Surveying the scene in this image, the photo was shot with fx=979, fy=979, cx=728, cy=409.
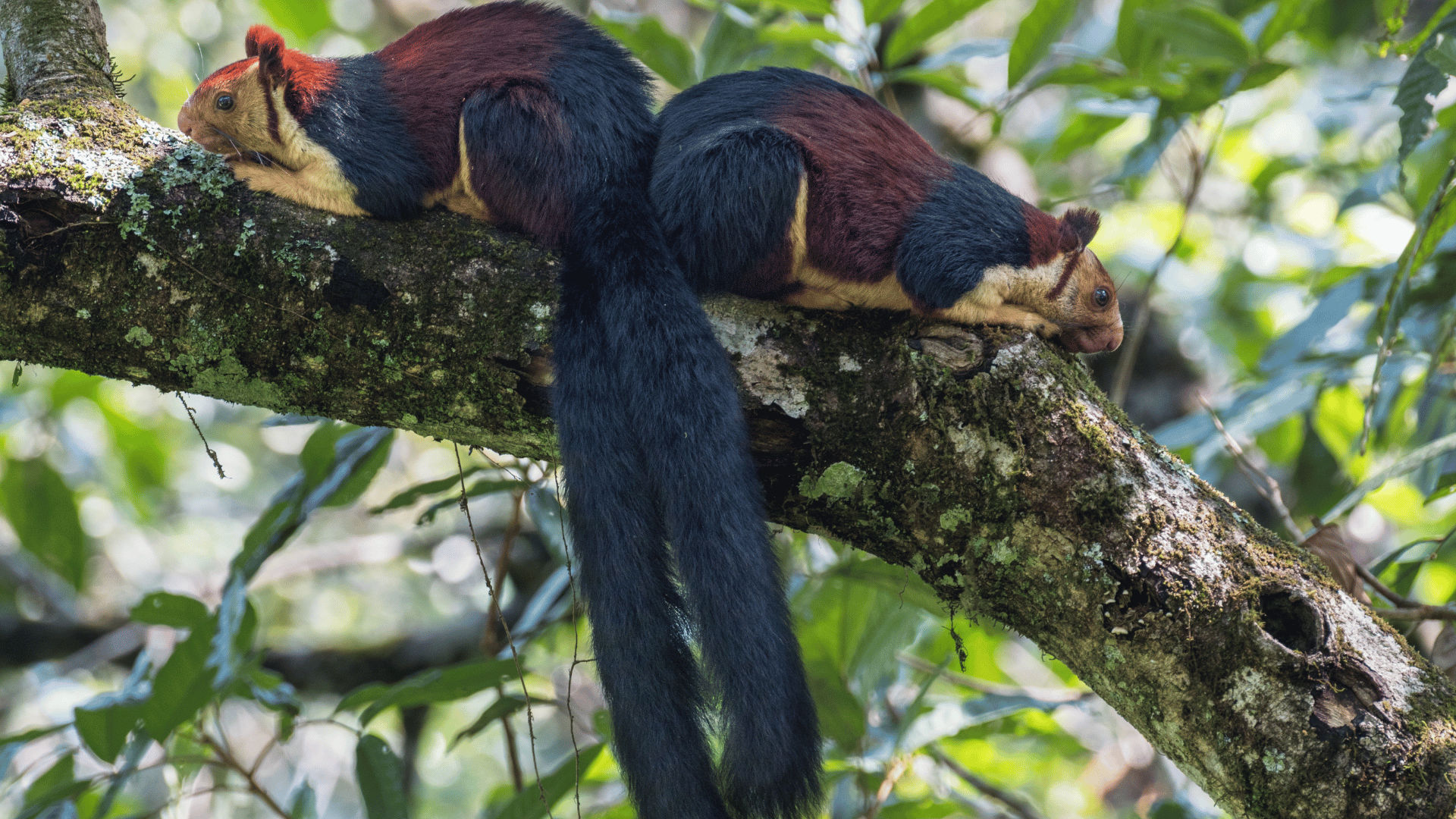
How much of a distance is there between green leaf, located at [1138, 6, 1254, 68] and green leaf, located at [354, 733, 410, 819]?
3.02 meters

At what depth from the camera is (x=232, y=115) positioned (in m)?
2.43

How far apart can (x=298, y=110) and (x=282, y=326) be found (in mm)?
731

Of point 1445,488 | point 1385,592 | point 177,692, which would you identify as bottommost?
point 177,692

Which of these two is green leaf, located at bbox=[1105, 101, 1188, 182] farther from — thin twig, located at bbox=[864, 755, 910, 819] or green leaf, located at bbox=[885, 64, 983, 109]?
thin twig, located at bbox=[864, 755, 910, 819]

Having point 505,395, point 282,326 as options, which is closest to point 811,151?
point 505,395

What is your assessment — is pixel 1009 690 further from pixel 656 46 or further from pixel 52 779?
pixel 52 779

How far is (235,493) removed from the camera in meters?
7.80

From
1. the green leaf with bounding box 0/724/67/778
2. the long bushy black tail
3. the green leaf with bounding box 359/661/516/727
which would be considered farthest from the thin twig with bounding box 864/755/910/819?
the green leaf with bounding box 0/724/67/778

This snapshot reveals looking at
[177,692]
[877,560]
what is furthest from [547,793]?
[877,560]

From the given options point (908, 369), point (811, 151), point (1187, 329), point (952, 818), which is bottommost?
point (952, 818)

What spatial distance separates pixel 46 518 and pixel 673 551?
3.36 m

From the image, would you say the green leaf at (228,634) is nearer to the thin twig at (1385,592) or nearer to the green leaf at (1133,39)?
→ the thin twig at (1385,592)

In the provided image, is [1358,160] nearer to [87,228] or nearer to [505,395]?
[505,395]

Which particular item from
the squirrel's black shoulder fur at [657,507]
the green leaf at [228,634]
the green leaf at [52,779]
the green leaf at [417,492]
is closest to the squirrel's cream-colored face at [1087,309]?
the squirrel's black shoulder fur at [657,507]
